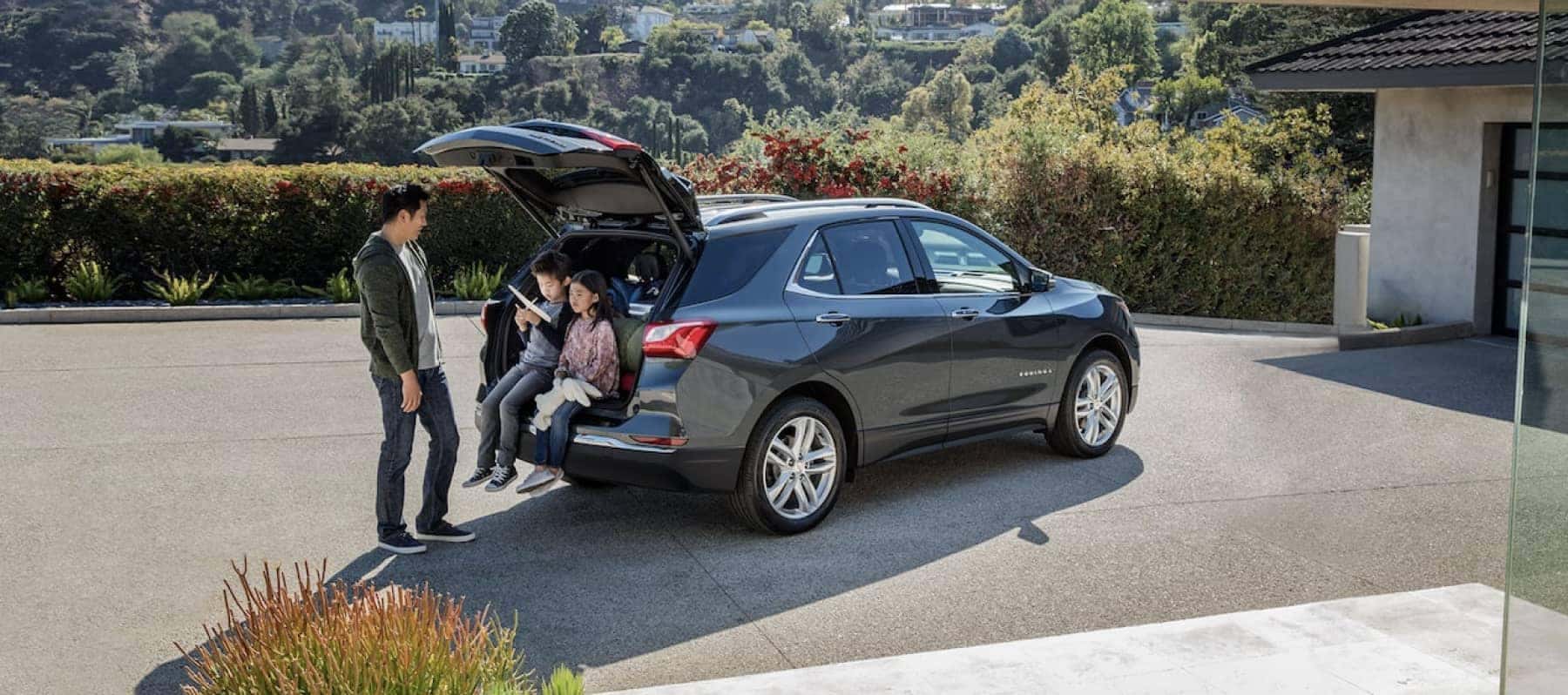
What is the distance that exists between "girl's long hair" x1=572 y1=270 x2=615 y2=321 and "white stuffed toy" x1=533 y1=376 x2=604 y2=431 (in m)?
0.35

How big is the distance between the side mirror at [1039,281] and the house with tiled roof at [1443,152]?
7.44 meters

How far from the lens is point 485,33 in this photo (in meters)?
133

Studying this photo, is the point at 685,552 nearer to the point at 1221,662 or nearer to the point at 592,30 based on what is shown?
the point at 1221,662

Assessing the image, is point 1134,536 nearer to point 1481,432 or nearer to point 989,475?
point 989,475

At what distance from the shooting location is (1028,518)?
8.62 meters

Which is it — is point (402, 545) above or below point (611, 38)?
below

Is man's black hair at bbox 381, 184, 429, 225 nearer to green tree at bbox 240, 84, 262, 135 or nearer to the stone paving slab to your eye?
the stone paving slab

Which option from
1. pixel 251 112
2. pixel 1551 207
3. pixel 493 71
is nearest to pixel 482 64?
pixel 493 71

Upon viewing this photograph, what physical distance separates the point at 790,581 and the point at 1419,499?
4075mm

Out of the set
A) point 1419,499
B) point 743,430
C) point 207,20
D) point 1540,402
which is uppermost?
point 207,20

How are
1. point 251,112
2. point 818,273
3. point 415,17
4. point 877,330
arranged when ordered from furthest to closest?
point 415,17 < point 251,112 < point 877,330 < point 818,273

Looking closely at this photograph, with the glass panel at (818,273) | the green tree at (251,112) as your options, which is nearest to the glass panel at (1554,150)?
the glass panel at (818,273)

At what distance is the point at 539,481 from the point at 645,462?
0.57 meters

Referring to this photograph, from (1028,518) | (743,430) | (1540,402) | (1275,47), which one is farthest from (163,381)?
(1275,47)
